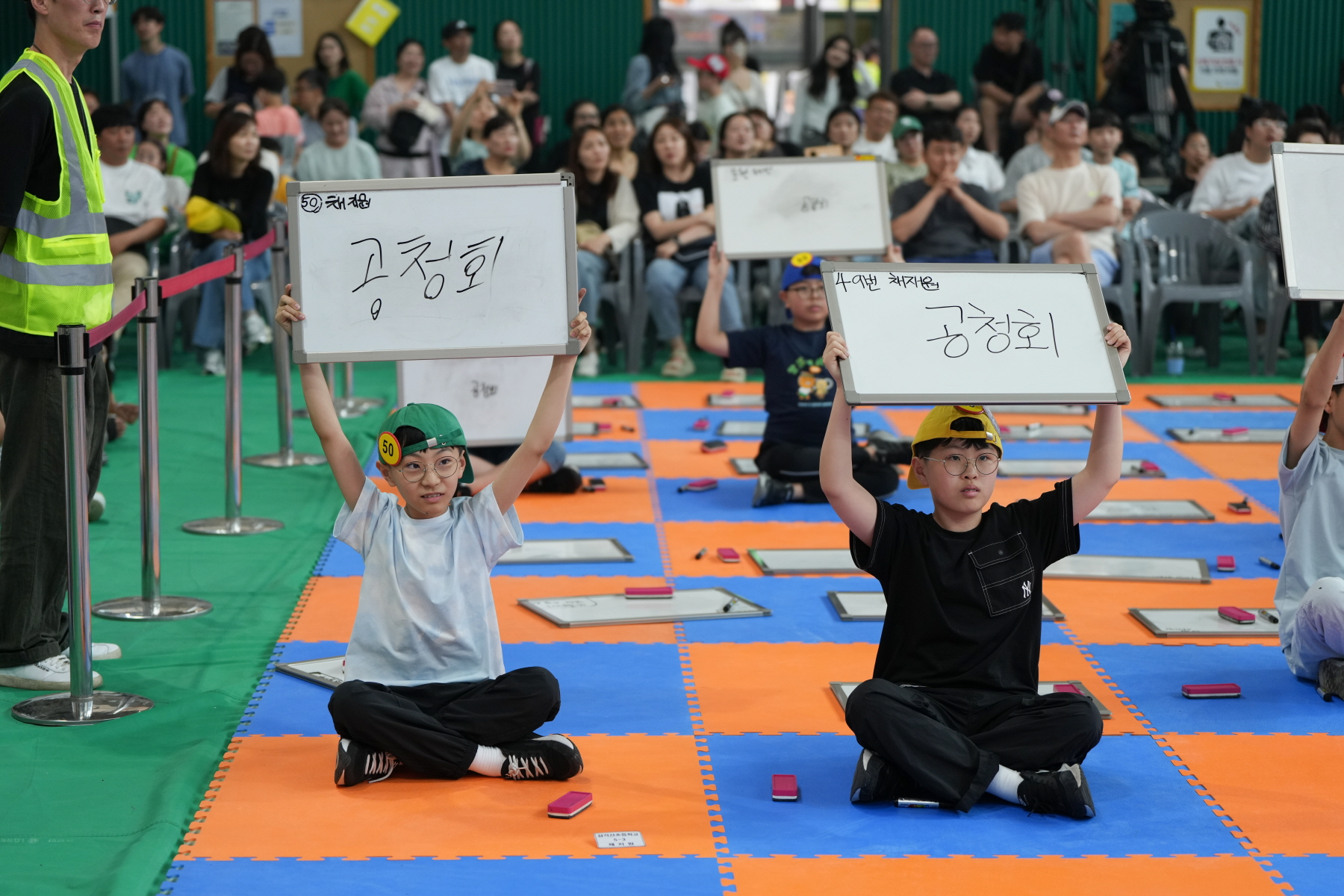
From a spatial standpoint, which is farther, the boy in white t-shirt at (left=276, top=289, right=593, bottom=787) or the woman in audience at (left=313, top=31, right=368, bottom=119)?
the woman in audience at (left=313, top=31, right=368, bottom=119)

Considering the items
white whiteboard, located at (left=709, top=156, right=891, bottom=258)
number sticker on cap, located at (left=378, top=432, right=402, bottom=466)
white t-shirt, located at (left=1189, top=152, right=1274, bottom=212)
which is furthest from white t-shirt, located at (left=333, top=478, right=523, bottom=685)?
white t-shirt, located at (left=1189, top=152, right=1274, bottom=212)

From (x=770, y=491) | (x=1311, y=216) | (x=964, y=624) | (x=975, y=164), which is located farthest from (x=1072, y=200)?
(x=964, y=624)

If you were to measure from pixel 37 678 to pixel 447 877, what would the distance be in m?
2.00

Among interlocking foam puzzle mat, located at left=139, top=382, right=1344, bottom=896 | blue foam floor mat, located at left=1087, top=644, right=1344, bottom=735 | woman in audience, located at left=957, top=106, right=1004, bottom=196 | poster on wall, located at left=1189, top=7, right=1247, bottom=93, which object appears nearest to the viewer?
interlocking foam puzzle mat, located at left=139, top=382, right=1344, bottom=896

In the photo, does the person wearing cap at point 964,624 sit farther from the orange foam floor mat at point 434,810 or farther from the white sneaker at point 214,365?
the white sneaker at point 214,365

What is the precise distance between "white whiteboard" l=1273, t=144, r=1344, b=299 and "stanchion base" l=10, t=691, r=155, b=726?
3.82 meters

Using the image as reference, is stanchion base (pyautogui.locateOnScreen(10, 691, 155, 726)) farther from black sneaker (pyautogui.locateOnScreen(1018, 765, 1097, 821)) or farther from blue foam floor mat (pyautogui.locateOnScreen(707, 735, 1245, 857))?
black sneaker (pyautogui.locateOnScreen(1018, 765, 1097, 821))

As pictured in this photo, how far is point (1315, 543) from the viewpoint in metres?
5.01

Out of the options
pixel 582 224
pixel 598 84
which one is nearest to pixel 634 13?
pixel 598 84

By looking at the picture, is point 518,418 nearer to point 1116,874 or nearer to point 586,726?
point 586,726

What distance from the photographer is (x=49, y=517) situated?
15.7 ft

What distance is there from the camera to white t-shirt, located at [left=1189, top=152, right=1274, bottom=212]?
12.5m

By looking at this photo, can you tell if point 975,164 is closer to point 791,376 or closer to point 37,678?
point 791,376

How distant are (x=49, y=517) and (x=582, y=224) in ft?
23.5
